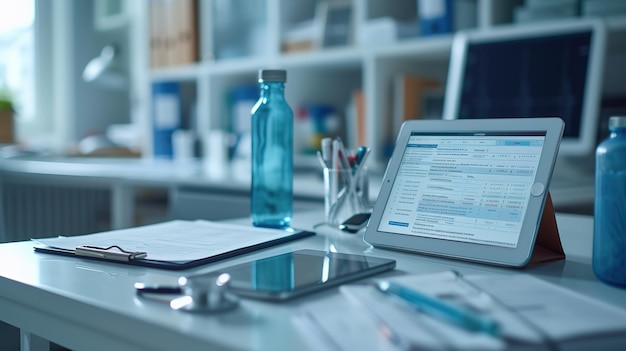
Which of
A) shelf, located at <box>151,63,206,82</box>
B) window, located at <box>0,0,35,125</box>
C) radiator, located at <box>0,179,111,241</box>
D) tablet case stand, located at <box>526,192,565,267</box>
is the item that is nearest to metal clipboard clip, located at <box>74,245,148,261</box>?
tablet case stand, located at <box>526,192,565,267</box>

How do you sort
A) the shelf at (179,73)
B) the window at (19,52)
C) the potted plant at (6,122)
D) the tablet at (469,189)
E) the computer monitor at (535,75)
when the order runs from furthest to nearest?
the window at (19,52) < the potted plant at (6,122) < the shelf at (179,73) < the computer monitor at (535,75) < the tablet at (469,189)

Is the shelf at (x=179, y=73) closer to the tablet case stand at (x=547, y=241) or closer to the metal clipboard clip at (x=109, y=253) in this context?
the metal clipboard clip at (x=109, y=253)

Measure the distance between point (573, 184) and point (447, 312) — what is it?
1227 mm

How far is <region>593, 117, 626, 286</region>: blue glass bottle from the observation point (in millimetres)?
648

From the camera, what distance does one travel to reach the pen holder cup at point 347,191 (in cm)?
104

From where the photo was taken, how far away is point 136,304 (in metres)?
0.58

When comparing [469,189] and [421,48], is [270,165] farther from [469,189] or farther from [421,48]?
[421,48]

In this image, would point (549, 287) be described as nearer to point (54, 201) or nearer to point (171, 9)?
point (171, 9)

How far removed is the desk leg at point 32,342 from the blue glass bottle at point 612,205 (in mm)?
635

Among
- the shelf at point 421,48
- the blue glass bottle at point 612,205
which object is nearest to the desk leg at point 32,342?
the blue glass bottle at point 612,205

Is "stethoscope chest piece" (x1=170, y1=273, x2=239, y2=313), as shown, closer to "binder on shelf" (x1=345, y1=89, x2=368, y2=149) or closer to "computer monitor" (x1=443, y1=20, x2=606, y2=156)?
"computer monitor" (x1=443, y1=20, x2=606, y2=156)

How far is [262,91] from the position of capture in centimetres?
106

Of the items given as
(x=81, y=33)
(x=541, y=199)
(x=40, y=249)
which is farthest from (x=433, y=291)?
(x=81, y=33)

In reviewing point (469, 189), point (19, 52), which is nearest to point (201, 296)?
point (469, 189)
